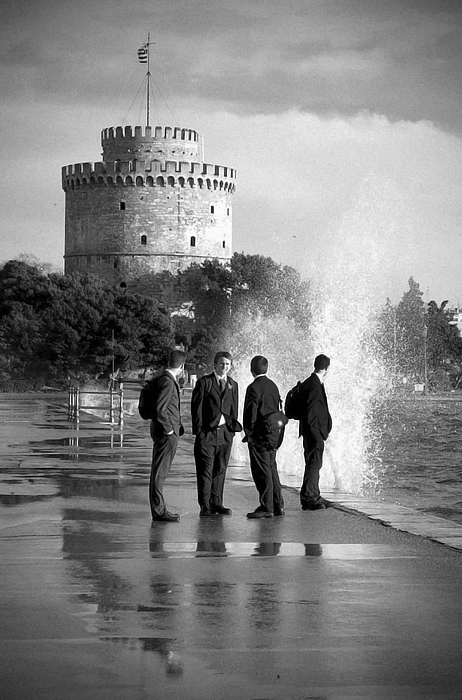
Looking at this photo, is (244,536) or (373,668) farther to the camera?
(244,536)

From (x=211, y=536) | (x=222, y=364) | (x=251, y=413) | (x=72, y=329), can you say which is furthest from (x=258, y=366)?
(x=72, y=329)

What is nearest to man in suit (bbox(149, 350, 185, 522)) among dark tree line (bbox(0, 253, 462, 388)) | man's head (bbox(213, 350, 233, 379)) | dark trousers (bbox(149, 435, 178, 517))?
dark trousers (bbox(149, 435, 178, 517))

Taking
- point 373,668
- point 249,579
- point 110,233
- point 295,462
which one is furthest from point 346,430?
point 110,233

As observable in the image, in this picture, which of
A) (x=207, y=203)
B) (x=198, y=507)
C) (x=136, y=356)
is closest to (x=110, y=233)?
(x=207, y=203)

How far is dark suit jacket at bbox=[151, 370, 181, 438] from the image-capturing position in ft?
36.0

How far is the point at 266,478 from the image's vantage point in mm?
11117

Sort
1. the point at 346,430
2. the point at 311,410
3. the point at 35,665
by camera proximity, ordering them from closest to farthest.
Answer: the point at 35,665 < the point at 311,410 < the point at 346,430

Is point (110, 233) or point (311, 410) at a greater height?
point (110, 233)

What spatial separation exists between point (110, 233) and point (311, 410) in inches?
3460

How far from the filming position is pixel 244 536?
9.88 meters

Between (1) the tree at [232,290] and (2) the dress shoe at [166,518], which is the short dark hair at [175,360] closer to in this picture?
(2) the dress shoe at [166,518]

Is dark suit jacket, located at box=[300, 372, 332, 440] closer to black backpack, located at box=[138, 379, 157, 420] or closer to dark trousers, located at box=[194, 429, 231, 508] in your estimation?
dark trousers, located at box=[194, 429, 231, 508]

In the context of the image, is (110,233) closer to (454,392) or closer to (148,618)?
(454,392)

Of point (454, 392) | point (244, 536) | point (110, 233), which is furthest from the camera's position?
point (454, 392)
